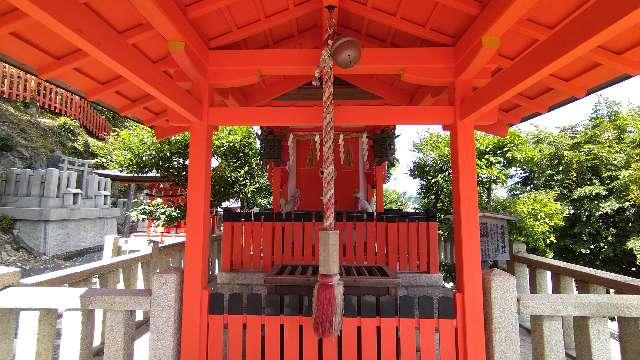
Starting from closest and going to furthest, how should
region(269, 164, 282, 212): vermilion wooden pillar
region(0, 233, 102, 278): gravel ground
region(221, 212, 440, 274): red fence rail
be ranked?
region(221, 212, 440, 274): red fence rail
region(269, 164, 282, 212): vermilion wooden pillar
region(0, 233, 102, 278): gravel ground

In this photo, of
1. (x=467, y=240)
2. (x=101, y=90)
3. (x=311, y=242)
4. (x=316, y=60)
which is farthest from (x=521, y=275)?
(x=101, y=90)

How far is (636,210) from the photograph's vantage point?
1689cm

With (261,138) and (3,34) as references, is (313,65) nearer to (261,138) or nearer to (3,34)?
(3,34)

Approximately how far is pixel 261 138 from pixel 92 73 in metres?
4.92

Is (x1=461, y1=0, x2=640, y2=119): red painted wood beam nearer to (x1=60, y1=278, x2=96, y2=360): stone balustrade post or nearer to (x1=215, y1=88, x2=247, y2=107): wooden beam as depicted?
(x1=215, y1=88, x2=247, y2=107): wooden beam

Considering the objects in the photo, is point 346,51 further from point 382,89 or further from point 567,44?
point 382,89

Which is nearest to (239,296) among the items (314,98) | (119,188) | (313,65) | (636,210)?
(313,65)

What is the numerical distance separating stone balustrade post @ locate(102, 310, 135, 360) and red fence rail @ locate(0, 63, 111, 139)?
15.6 m

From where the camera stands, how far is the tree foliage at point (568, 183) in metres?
12.5

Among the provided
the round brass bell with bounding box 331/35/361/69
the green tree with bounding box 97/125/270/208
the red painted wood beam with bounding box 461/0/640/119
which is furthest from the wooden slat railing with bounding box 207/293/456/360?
the green tree with bounding box 97/125/270/208

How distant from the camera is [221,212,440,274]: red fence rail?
5.44 metres

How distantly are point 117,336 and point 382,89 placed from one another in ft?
13.5

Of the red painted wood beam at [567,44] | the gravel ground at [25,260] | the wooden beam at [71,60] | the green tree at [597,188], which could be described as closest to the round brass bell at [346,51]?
the red painted wood beam at [567,44]

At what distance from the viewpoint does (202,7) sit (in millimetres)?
2975
